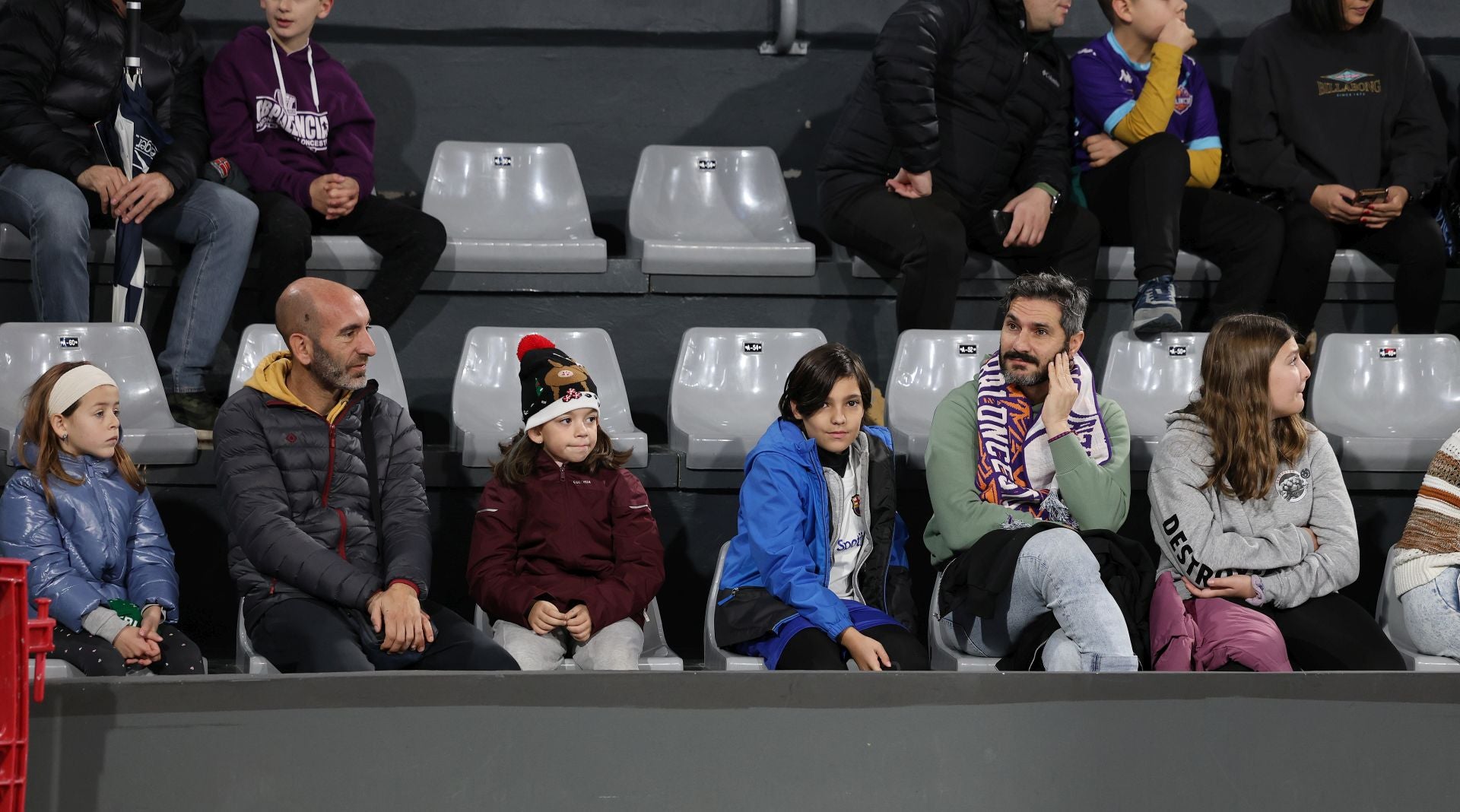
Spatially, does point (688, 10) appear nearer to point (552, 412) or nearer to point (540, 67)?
point (540, 67)

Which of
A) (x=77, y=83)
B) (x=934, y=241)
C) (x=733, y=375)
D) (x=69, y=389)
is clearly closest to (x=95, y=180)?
(x=77, y=83)

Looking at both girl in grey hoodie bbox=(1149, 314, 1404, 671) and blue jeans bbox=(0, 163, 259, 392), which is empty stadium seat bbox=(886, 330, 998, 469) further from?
blue jeans bbox=(0, 163, 259, 392)

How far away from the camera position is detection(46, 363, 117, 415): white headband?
3.18 metres

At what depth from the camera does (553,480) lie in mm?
3373

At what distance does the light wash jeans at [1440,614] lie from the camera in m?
3.27

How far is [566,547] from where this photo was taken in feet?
10.9

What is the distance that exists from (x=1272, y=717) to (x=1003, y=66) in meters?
2.92

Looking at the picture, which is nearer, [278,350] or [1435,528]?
[1435,528]

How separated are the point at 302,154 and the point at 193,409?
0.99 m

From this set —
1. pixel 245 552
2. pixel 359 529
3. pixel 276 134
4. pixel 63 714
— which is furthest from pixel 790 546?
pixel 276 134

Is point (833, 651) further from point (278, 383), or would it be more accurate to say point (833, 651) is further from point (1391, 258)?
point (1391, 258)

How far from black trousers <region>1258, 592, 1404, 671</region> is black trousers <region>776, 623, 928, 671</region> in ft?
2.61

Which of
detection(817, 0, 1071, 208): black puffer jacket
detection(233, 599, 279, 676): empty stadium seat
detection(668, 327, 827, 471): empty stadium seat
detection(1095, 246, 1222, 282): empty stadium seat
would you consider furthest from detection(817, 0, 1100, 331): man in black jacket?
detection(233, 599, 279, 676): empty stadium seat

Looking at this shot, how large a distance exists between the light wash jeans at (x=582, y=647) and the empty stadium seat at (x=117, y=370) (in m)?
1.05
